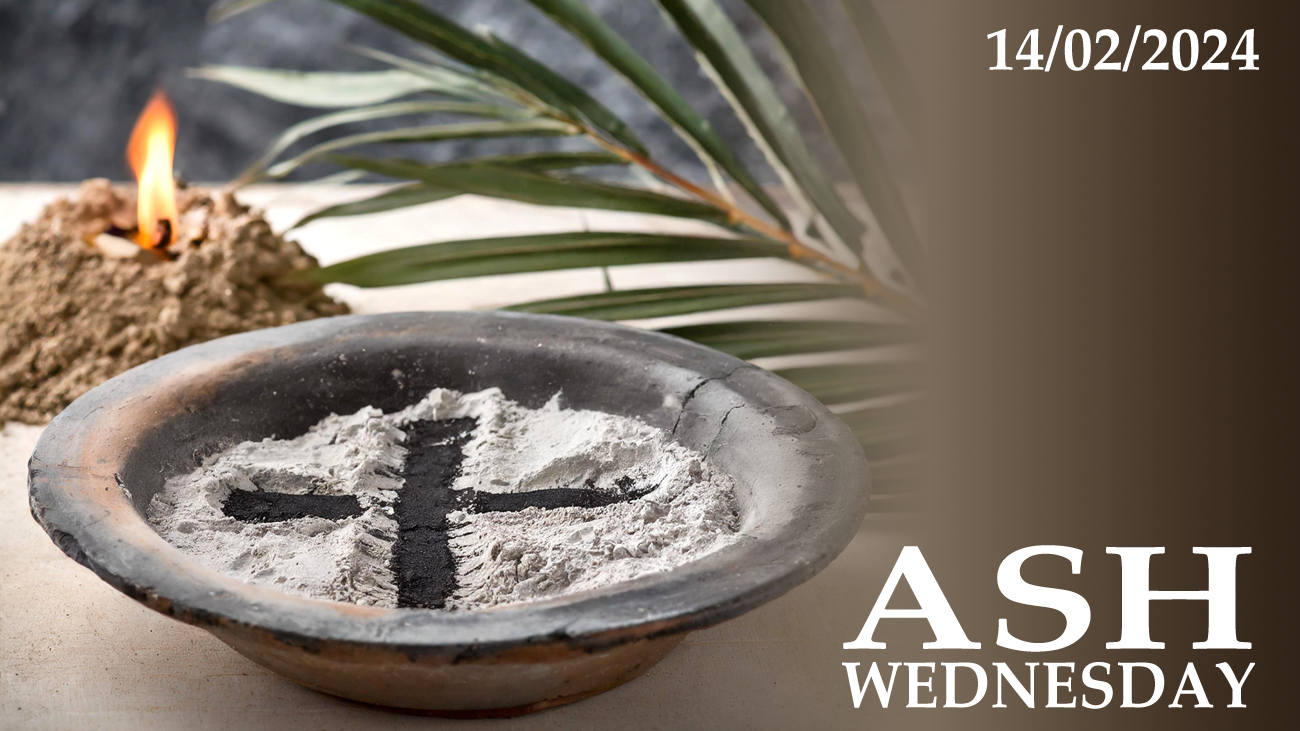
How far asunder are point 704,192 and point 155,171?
0.71 meters

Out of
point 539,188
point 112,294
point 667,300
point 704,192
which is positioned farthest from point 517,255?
point 112,294

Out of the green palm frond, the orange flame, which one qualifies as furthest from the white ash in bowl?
the orange flame

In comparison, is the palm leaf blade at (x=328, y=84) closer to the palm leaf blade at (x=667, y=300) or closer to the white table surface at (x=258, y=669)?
the palm leaf blade at (x=667, y=300)

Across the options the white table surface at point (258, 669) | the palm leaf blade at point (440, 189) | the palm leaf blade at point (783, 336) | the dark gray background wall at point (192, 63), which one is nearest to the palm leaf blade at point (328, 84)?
the palm leaf blade at point (440, 189)

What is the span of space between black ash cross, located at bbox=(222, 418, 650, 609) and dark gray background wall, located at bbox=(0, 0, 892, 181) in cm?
205

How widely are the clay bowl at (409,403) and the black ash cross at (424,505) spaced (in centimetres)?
8

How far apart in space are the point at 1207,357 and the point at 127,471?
0.81 metres

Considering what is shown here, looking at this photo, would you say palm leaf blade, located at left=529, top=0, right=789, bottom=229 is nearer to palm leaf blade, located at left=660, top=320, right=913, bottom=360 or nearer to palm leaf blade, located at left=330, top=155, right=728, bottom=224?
palm leaf blade, located at left=330, top=155, right=728, bottom=224

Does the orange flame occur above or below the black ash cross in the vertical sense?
above

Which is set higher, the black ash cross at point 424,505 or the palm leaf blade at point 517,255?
the palm leaf blade at point 517,255

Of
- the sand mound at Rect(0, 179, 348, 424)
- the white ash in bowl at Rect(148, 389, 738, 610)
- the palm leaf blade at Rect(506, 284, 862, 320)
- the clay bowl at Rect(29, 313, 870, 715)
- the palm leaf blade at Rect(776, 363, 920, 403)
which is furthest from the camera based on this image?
the sand mound at Rect(0, 179, 348, 424)

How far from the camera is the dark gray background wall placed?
118 inches

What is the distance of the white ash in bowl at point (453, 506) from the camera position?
2.98 ft

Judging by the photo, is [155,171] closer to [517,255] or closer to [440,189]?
[440,189]
